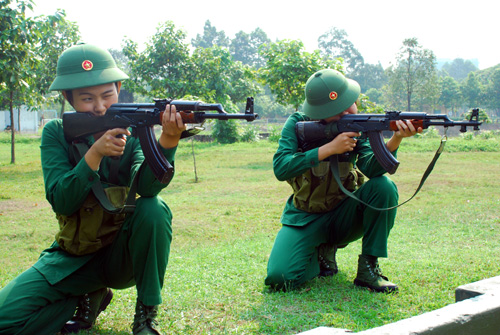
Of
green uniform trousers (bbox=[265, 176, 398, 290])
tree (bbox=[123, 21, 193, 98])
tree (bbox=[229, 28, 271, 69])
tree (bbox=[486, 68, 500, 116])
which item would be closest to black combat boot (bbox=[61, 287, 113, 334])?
green uniform trousers (bbox=[265, 176, 398, 290])

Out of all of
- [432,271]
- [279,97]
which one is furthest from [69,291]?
[279,97]

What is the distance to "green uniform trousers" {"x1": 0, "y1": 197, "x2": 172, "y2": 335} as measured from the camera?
2.68 m

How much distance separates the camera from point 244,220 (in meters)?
6.83

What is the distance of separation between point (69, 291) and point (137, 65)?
15.0 meters

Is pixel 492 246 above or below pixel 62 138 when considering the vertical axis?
below

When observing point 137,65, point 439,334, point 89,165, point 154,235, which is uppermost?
point 137,65

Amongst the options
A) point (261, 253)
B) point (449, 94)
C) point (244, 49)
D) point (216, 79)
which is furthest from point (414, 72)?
point (244, 49)

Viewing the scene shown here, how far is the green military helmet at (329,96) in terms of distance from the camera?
3799 millimetres

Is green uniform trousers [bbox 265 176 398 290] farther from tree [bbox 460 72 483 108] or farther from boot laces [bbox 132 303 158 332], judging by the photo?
tree [bbox 460 72 483 108]

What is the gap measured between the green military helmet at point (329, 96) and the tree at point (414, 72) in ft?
112

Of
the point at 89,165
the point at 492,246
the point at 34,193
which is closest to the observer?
the point at 89,165

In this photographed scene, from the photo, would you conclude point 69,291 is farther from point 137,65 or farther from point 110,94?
point 137,65

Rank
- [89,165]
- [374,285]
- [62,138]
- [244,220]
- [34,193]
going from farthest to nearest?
1. [34,193]
2. [244,220]
3. [374,285]
4. [62,138]
5. [89,165]

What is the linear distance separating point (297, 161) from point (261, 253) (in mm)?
1545
